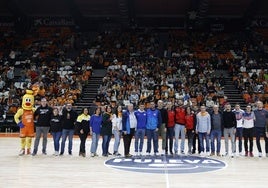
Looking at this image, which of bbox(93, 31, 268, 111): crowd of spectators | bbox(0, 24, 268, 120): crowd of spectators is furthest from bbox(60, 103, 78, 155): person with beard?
bbox(93, 31, 268, 111): crowd of spectators

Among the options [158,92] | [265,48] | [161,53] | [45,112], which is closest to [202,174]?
[45,112]

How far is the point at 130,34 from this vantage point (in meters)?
29.7

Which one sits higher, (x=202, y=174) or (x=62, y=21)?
(x=62, y=21)

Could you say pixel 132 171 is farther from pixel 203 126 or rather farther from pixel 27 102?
pixel 27 102

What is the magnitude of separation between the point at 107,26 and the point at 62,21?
12.0 feet

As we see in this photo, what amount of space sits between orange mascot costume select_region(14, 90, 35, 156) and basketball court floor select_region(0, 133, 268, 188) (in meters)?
0.43

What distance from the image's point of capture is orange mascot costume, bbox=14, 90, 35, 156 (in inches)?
441

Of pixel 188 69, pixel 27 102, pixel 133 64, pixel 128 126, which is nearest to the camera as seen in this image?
pixel 128 126

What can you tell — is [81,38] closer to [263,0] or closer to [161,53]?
A: [161,53]

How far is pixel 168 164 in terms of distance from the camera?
974 cm

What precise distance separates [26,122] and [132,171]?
4.05 m

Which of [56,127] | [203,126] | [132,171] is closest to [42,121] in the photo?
[56,127]

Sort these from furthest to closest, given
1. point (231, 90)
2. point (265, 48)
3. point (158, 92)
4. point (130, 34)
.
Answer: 1. point (130, 34)
2. point (265, 48)
3. point (231, 90)
4. point (158, 92)

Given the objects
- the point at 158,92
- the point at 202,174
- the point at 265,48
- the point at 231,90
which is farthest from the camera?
the point at 265,48
